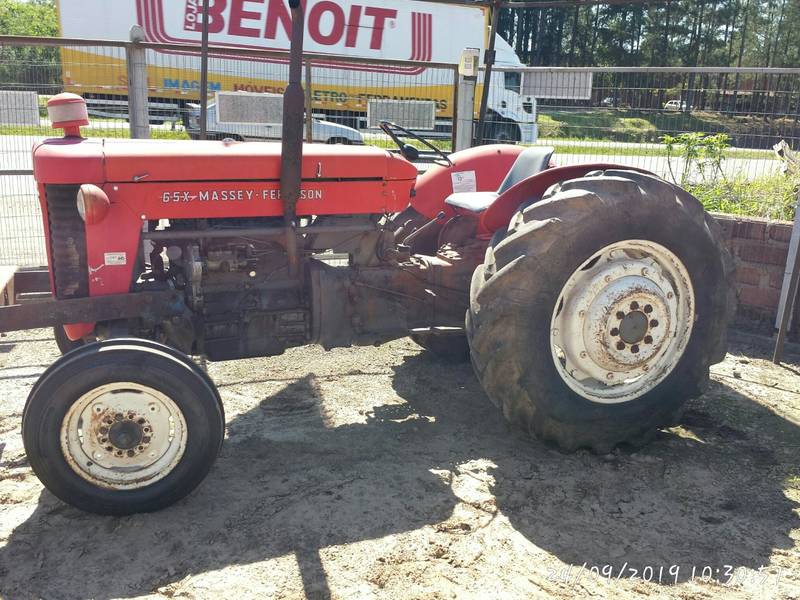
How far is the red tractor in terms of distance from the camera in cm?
297

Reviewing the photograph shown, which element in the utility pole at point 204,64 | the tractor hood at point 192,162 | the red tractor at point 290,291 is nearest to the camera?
the red tractor at point 290,291

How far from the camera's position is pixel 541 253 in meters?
3.29

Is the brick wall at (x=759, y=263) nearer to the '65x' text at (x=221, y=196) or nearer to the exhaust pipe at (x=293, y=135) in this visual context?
the exhaust pipe at (x=293, y=135)

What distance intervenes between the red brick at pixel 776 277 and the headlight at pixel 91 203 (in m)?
4.45

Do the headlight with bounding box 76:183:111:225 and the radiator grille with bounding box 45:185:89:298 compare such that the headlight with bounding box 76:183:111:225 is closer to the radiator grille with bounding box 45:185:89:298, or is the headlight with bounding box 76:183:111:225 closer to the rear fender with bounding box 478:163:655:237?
the radiator grille with bounding box 45:185:89:298

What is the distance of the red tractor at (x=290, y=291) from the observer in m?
2.97

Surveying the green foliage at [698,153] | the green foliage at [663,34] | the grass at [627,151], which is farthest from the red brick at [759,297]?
the green foliage at [663,34]

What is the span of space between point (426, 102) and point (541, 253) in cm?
504

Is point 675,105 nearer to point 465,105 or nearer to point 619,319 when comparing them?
point 465,105

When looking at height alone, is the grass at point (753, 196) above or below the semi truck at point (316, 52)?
below

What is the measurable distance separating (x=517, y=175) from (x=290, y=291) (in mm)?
1526

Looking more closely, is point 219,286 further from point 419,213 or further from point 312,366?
point 419,213

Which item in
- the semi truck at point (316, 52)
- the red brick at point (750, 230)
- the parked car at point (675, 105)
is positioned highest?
the semi truck at point (316, 52)

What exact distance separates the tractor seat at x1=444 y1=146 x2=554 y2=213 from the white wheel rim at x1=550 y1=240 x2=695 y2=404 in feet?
3.15
